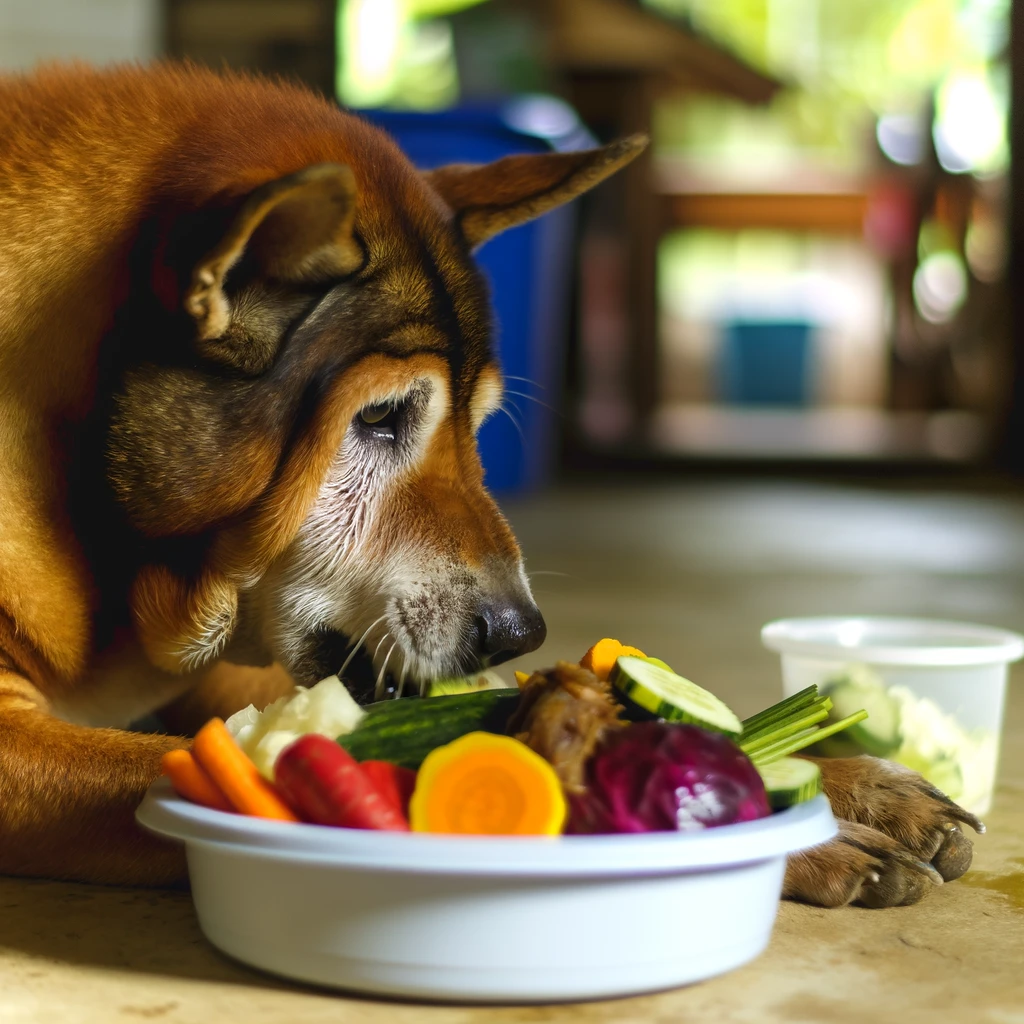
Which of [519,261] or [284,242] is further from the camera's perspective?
[519,261]

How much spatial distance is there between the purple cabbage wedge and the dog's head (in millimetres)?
462

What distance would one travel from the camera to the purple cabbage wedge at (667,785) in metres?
1.28

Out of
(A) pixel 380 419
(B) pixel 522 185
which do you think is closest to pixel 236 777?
(A) pixel 380 419

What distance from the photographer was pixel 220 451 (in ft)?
5.52

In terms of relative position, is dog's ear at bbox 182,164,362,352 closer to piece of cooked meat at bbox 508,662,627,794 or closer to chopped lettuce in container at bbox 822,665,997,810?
piece of cooked meat at bbox 508,662,627,794

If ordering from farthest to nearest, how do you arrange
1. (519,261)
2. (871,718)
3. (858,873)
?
(519,261) → (871,718) → (858,873)

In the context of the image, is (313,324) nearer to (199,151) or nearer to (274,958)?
(199,151)

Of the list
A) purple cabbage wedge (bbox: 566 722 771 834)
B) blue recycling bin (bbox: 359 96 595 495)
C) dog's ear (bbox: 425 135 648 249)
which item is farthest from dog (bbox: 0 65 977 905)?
blue recycling bin (bbox: 359 96 595 495)

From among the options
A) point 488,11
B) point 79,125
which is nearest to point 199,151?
point 79,125

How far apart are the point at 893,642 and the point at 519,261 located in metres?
4.24

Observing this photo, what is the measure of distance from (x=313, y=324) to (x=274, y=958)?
0.76 meters

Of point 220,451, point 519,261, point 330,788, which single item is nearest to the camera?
point 330,788

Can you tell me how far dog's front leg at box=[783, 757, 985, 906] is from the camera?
1.58 metres

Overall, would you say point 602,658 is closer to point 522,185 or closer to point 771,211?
point 522,185
